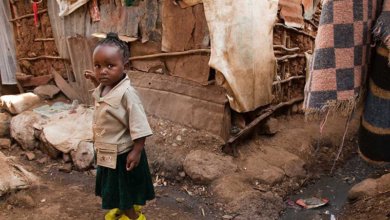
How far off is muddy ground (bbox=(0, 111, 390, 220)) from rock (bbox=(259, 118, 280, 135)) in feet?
0.24

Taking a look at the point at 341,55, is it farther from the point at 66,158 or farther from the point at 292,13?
the point at 66,158

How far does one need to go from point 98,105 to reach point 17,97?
3.50m

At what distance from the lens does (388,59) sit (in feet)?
4.39

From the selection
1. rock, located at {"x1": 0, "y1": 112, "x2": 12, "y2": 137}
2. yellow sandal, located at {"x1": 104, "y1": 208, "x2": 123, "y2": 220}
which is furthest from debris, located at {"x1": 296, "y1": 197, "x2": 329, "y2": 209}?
rock, located at {"x1": 0, "y1": 112, "x2": 12, "y2": 137}

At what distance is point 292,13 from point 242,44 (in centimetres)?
117

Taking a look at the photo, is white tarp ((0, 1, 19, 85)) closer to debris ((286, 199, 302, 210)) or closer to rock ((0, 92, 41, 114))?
rock ((0, 92, 41, 114))

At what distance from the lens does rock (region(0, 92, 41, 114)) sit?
5160mm

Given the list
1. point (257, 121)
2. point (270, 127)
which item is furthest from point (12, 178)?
point (270, 127)

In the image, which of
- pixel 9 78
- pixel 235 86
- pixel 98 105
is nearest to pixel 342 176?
pixel 235 86

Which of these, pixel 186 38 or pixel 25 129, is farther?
pixel 25 129

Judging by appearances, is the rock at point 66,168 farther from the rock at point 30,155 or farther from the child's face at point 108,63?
the child's face at point 108,63

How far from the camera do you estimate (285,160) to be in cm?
397

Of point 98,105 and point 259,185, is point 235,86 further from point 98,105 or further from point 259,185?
point 98,105

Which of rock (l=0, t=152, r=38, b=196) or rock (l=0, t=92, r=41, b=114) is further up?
rock (l=0, t=92, r=41, b=114)
